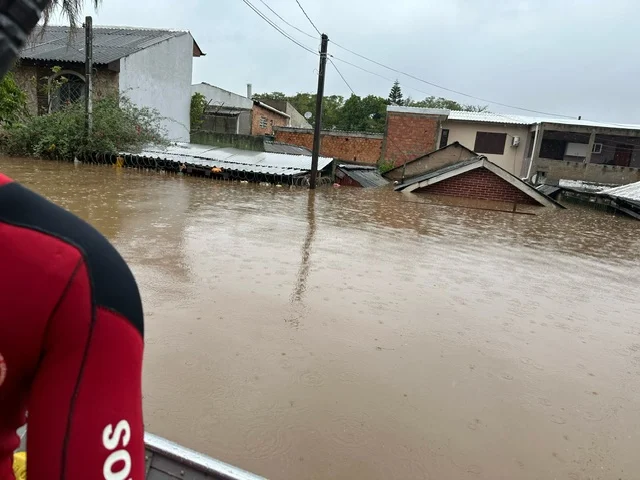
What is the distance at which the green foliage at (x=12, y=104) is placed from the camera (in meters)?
13.7

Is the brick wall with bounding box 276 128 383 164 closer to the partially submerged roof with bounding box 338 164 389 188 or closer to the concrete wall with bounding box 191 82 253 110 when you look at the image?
the partially submerged roof with bounding box 338 164 389 188

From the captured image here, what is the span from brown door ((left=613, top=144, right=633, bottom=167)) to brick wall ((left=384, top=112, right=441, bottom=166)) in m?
10.6

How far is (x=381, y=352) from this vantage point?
346 cm

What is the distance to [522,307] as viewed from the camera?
4.78 meters

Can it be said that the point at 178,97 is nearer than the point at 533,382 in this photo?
No

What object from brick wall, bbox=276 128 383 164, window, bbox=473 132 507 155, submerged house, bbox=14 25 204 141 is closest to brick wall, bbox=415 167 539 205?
brick wall, bbox=276 128 383 164

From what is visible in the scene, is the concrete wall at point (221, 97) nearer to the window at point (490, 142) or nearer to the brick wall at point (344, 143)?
the brick wall at point (344, 143)

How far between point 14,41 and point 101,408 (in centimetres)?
55

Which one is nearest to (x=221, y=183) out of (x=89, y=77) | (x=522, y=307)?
(x=89, y=77)

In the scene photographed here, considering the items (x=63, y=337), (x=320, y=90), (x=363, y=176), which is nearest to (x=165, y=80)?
(x=320, y=90)

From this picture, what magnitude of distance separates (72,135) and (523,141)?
835 inches

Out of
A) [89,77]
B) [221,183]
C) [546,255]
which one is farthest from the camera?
[89,77]

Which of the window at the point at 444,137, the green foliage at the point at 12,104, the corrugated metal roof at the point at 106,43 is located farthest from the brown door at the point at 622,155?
the green foliage at the point at 12,104

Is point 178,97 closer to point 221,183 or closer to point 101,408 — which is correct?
point 221,183
